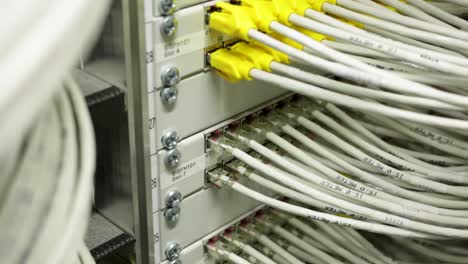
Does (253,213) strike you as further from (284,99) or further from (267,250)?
(284,99)

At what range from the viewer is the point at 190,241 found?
0.88 m

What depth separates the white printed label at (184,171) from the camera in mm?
789

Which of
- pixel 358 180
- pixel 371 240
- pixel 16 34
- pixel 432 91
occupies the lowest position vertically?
pixel 371 240

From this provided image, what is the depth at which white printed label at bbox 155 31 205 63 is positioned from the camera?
2.27ft

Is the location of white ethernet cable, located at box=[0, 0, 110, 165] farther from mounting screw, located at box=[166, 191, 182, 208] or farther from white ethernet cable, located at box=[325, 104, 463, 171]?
white ethernet cable, located at box=[325, 104, 463, 171]

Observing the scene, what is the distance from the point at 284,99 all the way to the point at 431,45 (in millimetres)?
251

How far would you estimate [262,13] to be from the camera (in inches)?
27.2

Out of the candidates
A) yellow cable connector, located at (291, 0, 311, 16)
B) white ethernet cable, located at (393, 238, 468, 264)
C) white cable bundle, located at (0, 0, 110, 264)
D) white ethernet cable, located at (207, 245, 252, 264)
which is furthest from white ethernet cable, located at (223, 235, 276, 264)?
white cable bundle, located at (0, 0, 110, 264)

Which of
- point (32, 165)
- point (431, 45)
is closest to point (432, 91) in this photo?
point (431, 45)

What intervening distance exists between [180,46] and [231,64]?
7cm

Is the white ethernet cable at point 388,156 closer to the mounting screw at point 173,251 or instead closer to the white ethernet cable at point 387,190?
the white ethernet cable at point 387,190

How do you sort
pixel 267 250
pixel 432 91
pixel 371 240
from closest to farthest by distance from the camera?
pixel 432 91, pixel 267 250, pixel 371 240

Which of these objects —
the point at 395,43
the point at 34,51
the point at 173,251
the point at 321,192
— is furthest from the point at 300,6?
the point at 34,51

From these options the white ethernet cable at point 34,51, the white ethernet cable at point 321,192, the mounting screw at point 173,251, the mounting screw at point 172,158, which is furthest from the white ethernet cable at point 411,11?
the white ethernet cable at point 34,51
